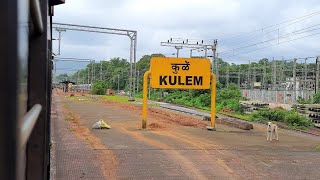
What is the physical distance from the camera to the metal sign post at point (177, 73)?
653 inches

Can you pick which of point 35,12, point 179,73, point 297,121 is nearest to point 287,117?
point 297,121

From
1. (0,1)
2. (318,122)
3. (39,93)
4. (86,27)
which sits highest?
(86,27)

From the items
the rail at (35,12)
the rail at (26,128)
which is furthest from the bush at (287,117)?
the rail at (26,128)

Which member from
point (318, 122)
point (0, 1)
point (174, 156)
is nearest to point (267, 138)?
point (174, 156)

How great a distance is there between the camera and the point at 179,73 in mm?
16734

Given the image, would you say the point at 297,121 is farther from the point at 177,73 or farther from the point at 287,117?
the point at 177,73

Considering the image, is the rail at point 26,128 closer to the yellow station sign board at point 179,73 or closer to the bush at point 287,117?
the yellow station sign board at point 179,73

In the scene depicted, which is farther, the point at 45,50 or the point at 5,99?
the point at 45,50

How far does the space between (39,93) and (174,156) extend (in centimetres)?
831

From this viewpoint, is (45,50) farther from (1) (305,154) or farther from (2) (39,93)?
(1) (305,154)

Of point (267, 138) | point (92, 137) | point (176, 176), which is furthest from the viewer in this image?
point (267, 138)

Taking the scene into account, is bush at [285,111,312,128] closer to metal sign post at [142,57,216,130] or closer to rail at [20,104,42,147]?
metal sign post at [142,57,216,130]

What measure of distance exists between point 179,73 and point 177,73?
7cm

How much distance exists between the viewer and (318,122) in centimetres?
2305
